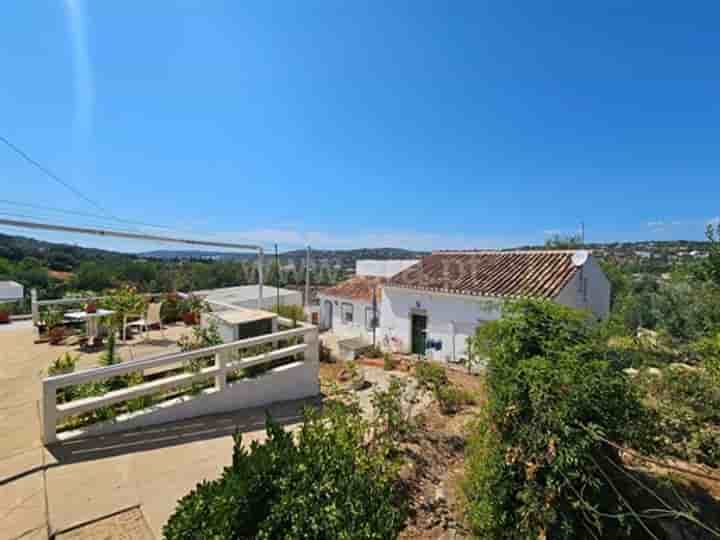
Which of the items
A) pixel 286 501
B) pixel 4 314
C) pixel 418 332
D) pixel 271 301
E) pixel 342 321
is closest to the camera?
pixel 286 501

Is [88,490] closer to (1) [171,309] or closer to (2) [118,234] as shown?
(2) [118,234]

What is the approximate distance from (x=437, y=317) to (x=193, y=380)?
902cm

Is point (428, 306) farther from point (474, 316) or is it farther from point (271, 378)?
point (271, 378)

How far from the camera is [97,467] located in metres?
3.66

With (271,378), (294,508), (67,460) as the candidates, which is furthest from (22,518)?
(271,378)

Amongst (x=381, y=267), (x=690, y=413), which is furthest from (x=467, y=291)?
(x=381, y=267)

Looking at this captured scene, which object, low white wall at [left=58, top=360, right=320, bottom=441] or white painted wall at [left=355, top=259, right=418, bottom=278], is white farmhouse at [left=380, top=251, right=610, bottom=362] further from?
low white wall at [left=58, top=360, right=320, bottom=441]

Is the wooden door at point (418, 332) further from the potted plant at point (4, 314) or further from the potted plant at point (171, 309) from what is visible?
the potted plant at point (4, 314)

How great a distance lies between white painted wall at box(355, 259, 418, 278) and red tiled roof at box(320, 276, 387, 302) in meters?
0.53

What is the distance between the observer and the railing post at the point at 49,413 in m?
4.02

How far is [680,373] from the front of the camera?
4801mm

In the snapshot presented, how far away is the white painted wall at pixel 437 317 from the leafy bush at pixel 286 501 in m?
8.74

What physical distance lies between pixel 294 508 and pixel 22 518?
→ 116 inches

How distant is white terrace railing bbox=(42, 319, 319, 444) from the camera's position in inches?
161
